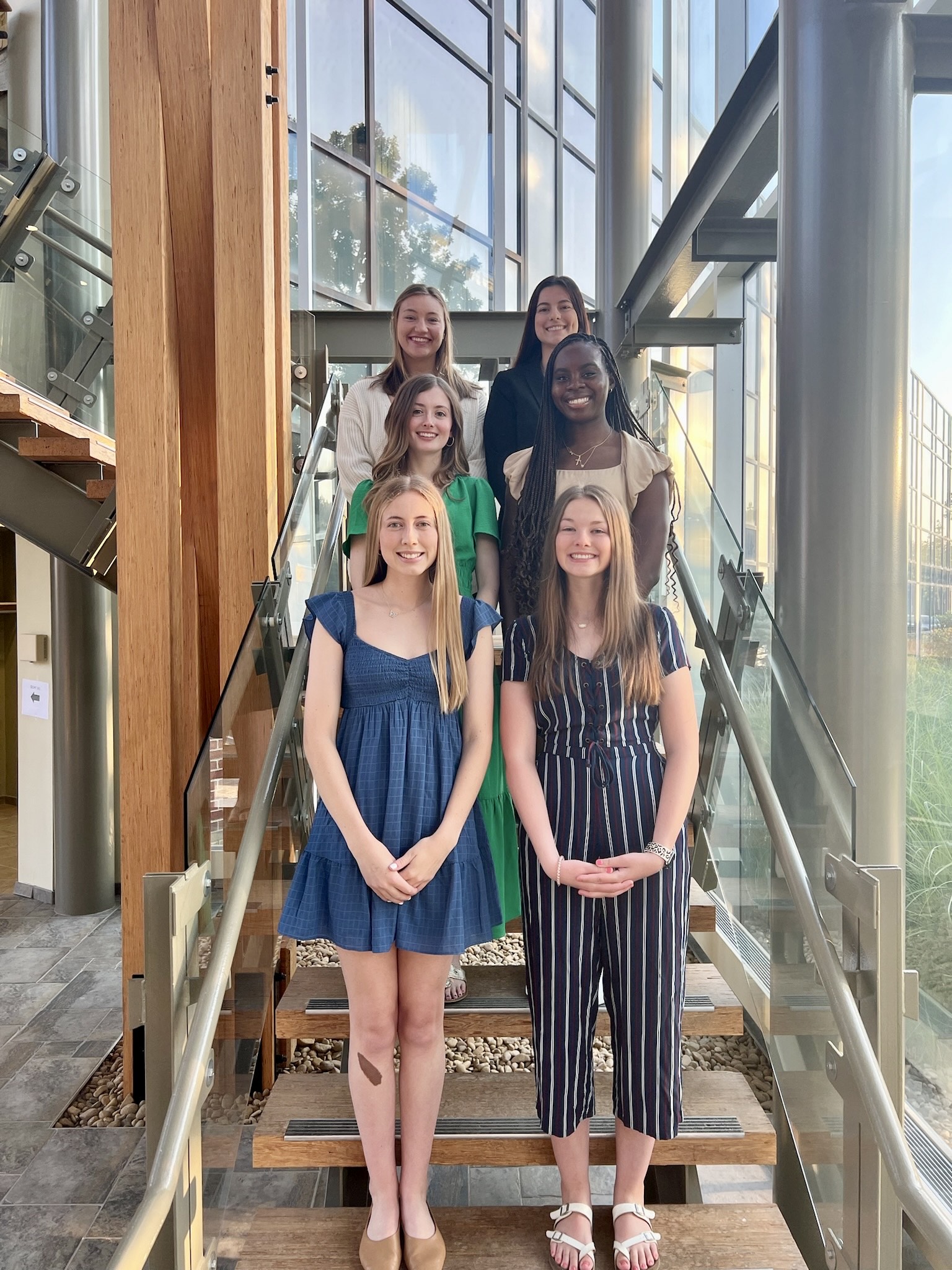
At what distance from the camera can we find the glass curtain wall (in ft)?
31.7

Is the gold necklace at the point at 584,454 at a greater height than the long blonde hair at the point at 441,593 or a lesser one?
greater

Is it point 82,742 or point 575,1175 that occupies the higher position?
point 82,742

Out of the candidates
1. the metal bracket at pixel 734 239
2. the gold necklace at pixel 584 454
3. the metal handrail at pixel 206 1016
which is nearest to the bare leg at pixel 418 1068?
the metal handrail at pixel 206 1016

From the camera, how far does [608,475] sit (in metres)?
2.64

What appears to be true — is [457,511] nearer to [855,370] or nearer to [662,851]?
[662,851]

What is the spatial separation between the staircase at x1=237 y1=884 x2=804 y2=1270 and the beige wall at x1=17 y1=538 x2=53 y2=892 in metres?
5.22

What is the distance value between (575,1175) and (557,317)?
245 cm

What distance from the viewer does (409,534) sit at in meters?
2.11

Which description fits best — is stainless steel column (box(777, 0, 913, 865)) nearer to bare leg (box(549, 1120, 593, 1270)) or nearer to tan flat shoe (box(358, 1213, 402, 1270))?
bare leg (box(549, 1120, 593, 1270))

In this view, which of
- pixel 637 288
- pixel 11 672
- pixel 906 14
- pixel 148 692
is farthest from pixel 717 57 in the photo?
pixel 11 672

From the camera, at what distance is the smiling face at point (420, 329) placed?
2902 mm

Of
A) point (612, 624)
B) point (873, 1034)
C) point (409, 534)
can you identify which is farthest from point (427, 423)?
point (873, 1034)

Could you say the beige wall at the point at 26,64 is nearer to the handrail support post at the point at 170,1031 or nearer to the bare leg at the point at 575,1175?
the handrail support post at the point at 170,1031

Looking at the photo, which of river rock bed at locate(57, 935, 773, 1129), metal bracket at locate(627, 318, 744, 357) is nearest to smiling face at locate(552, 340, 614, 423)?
river rock bed at locate(57, 935, 773, 1129)
